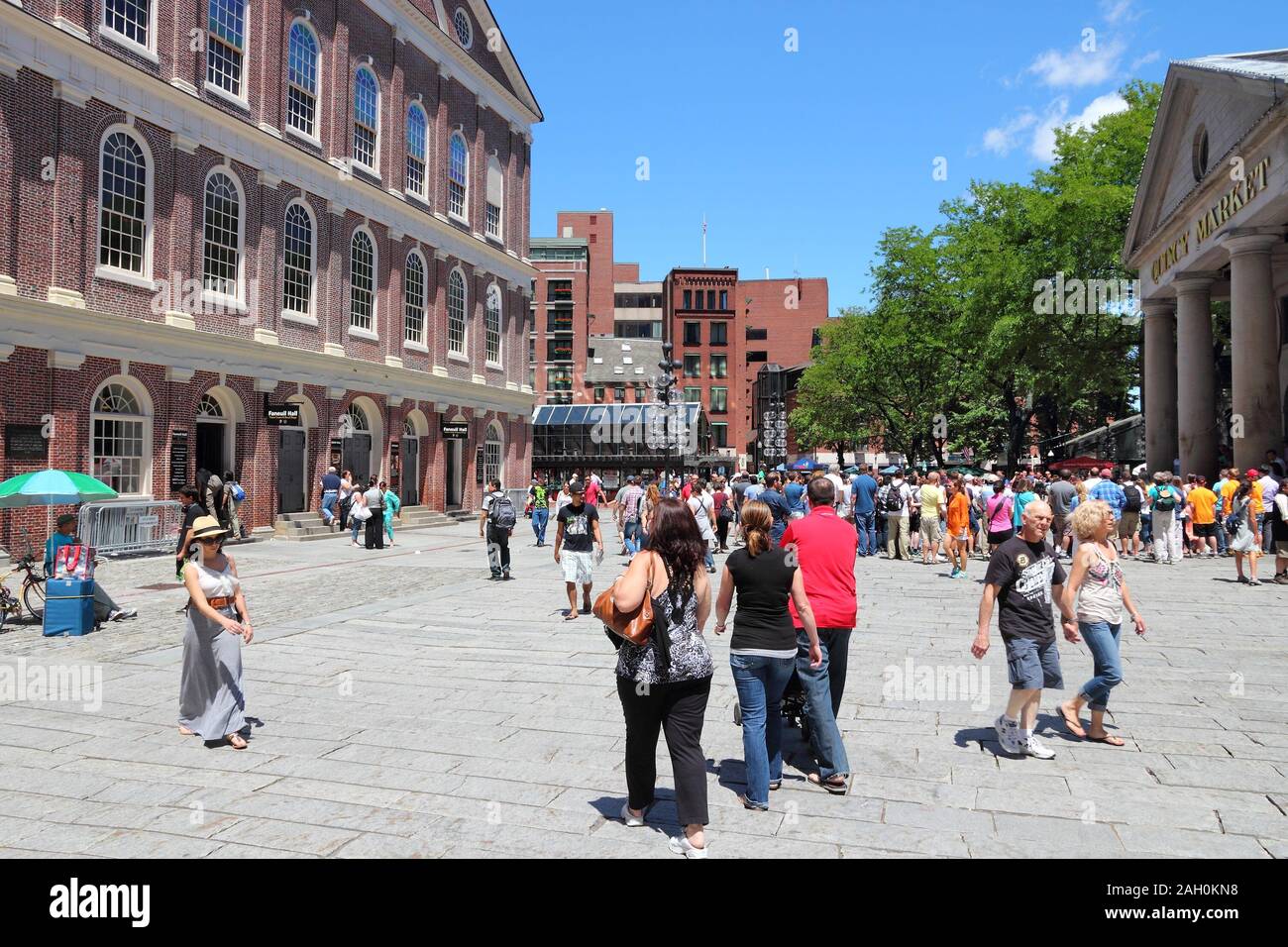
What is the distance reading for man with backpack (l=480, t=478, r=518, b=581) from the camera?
1552 centimetres

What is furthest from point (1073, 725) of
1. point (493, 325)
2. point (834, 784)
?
point (493, 325)

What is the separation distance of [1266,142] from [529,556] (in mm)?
18543

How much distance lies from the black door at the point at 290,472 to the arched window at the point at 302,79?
877 centimetres

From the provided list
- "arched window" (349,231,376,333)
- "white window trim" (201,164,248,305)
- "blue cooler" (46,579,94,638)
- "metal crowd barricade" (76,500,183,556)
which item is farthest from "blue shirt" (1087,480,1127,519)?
"arched window" (349,231,376,333)

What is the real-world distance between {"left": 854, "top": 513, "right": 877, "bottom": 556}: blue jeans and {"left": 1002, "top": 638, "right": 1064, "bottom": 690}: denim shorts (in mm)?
13435

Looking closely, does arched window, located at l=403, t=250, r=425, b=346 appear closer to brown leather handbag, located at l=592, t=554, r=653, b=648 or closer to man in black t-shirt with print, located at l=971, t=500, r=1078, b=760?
man in black t-shirt with print, located at l=971, t=500, r=1078, b=760

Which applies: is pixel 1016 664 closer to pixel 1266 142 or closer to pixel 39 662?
→ pixel 39 662

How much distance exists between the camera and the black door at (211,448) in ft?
74.2

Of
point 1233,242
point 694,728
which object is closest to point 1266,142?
point 1233,242

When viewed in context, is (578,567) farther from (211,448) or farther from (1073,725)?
(211,448)

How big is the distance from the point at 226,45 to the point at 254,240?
4790mm

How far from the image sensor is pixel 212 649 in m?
6.57

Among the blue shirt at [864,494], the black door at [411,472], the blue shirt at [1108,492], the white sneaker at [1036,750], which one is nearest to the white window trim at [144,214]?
the black door at [411,472]

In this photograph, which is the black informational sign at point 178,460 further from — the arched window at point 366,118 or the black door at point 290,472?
the arched window at point 366,118
